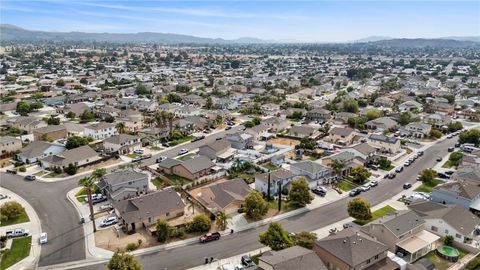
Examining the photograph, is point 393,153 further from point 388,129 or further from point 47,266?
point 47,266

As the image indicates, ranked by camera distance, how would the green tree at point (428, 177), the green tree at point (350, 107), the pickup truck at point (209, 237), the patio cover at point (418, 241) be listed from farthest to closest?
the green tree at point (350, 107), the green tree at point (428, 177), the pickup truck at point (209, 237), the patio cover at point (418, 241)

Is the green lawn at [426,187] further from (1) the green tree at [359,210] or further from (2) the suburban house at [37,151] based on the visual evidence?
(2) the suburban house at [37,151]

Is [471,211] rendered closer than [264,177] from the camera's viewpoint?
Yes

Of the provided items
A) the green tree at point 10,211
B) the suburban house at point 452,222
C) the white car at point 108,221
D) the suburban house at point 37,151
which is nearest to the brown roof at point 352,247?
the suburban house at point 452,222

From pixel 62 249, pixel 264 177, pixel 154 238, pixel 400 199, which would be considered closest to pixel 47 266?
pixel 62 249

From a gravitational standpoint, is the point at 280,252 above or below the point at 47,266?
above

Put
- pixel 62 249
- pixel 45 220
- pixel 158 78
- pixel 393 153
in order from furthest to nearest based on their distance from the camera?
pixel 158 78
pixel 393 153
pixel 45 220
pixel 62 249
